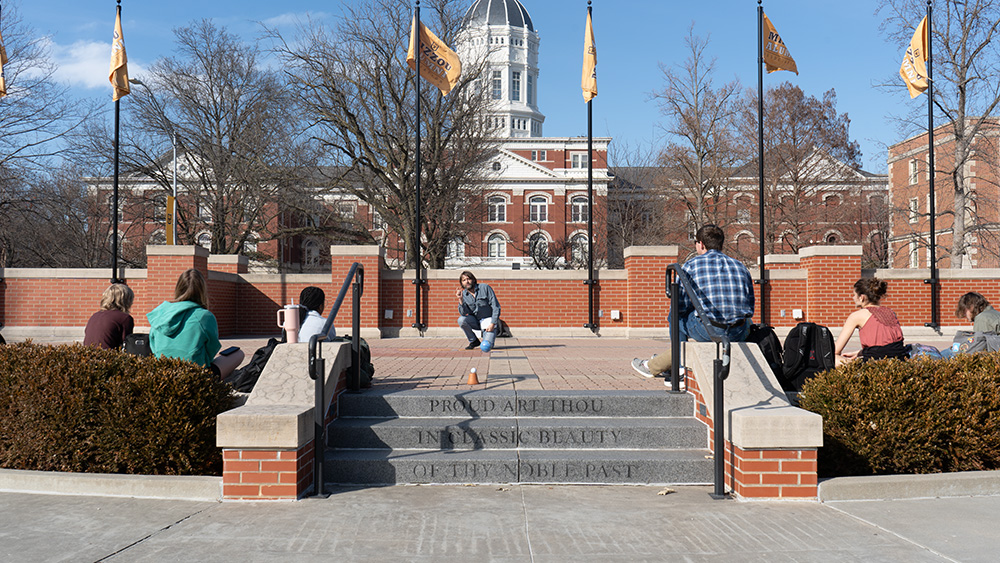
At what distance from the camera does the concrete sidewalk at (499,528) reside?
414 cm

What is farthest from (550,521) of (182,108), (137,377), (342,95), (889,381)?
(182,108)

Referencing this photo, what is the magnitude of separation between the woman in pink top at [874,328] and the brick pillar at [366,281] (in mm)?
12847

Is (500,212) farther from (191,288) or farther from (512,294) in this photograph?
(191,288)

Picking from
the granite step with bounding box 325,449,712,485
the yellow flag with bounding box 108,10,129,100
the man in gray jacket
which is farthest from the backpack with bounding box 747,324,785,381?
the yellow flag with bounding box 108,10,129,100

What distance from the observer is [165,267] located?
18.1 m

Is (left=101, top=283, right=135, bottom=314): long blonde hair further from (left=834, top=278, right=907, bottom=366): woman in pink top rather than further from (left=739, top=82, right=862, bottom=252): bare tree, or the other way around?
(left=739, top=82, right=862, bottom=252): bare tree

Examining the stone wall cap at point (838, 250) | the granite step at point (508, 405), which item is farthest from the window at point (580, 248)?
the granite step at point (508, 405)

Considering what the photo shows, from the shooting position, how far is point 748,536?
446 centimetres

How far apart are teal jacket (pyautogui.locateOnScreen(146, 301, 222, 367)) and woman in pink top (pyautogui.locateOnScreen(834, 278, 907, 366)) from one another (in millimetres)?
6040

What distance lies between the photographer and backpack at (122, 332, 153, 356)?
22.5ft

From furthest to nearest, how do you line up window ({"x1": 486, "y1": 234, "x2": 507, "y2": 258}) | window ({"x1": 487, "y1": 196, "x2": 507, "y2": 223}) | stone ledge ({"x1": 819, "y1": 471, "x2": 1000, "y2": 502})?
window ({"x1": 487, "y1": 196, "x2": 507, "y2": 223})
window ({"x1": 486, "y1": 234, "x2": 507, "y2": 258})
stone ledge ({"x1": 819, "y1": 471, "x2": 1000, "y2": 502})

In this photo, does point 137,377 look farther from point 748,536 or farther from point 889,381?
point 889,381

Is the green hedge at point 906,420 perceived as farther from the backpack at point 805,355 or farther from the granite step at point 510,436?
the granite step at point 510,436

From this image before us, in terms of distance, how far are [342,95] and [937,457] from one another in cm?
2561
